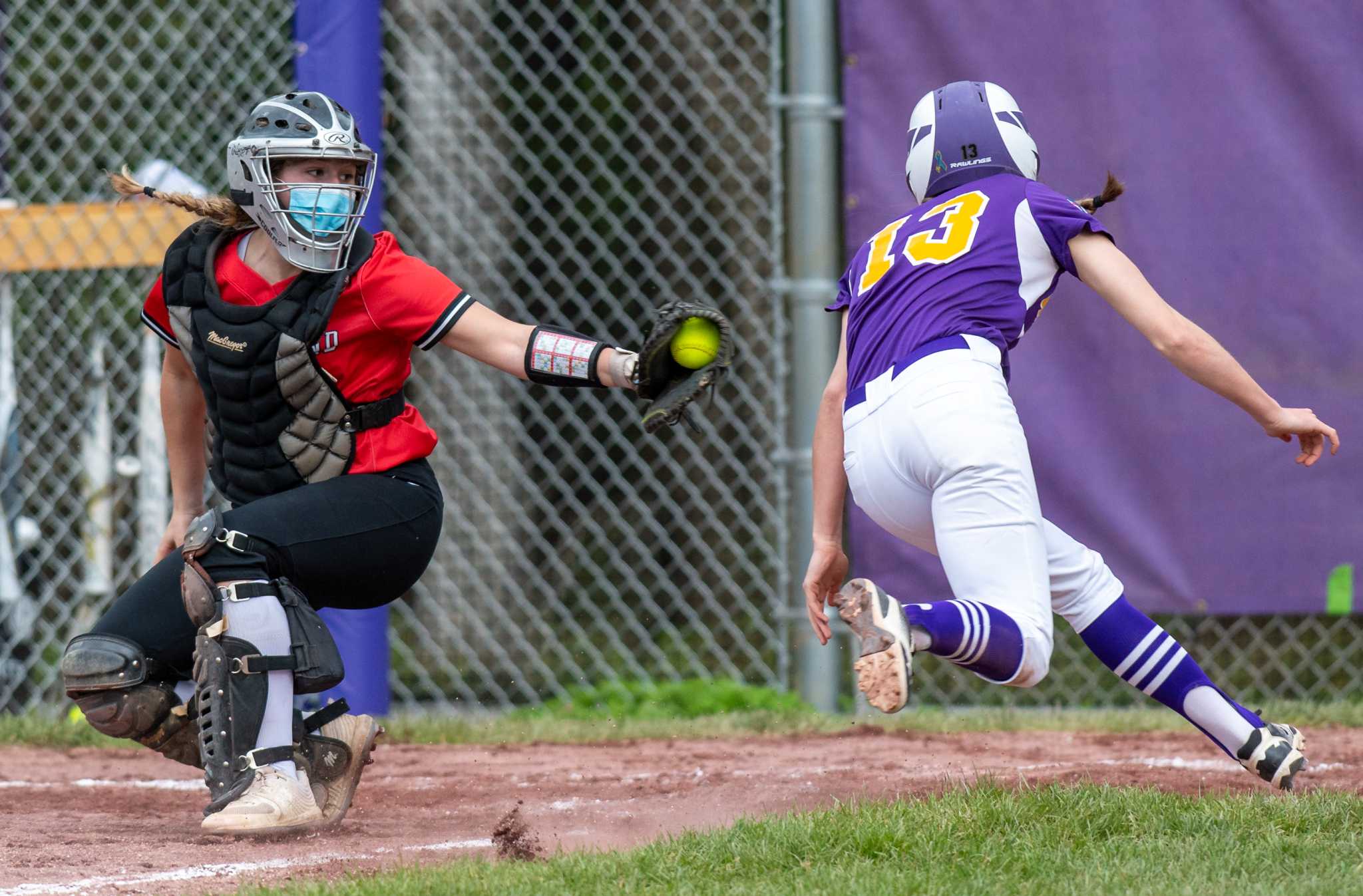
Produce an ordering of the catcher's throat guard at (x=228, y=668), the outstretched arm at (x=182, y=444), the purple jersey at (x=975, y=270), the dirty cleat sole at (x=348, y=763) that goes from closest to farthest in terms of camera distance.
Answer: the purple jersey at (x=975, y=270), the catcher's throat guard at (x=228, y=668), the dirty cleat sole at (x=348, y=763), the outstretched arm at (x=182, y=444)

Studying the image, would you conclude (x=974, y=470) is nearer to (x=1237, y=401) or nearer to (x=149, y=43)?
(x=1237, y=401)

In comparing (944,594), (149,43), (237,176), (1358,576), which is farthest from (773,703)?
(149,43)

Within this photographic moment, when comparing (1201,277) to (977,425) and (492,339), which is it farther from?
(492,339)

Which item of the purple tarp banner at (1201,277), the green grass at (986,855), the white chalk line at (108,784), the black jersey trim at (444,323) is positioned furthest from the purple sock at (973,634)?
the white chalk line at (108,784)

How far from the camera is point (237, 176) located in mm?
3691

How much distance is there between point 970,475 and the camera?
316 centimetres

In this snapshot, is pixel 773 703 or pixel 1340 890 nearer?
pixel 1340 890

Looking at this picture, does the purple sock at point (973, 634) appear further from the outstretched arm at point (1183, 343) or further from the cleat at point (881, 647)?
the outstretched arm at point (1183, 343)

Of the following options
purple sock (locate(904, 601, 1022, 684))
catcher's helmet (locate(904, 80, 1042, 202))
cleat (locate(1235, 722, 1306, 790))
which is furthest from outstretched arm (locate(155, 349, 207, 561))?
cleat (locate(1235, 722, 1306, 790))

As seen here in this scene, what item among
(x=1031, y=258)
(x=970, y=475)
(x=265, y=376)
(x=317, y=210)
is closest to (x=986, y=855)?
(x=970, y=475)

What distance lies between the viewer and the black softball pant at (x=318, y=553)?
11.8 ft

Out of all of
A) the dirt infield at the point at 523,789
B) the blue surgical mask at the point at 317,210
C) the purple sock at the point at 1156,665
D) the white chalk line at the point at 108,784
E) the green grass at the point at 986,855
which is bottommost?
the white chalk line at the point at 108,784

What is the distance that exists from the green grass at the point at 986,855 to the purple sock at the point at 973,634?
1.04 ft

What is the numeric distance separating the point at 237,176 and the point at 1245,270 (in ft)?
10.4
